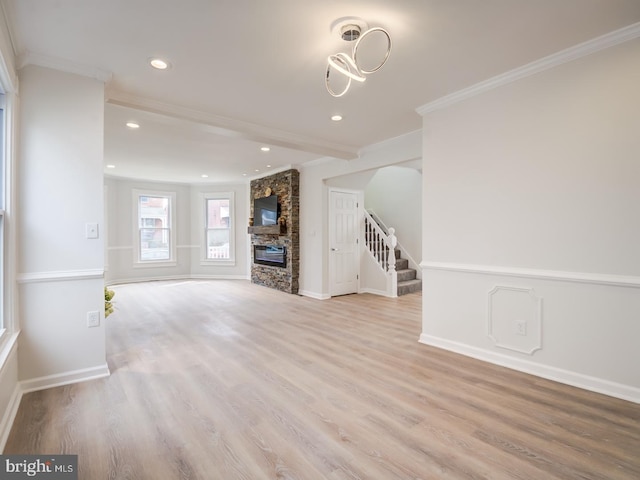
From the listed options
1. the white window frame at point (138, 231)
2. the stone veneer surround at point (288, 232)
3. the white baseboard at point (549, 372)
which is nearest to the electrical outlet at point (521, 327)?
the white baseboard at point (549, 372)

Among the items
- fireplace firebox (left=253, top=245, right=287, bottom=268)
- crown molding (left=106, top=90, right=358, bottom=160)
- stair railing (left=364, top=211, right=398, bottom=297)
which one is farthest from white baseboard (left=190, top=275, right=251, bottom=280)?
crown molding (left=106, top=90, right=358, bottom=160)

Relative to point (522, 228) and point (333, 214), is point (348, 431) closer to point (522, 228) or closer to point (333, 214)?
point (522, 228)

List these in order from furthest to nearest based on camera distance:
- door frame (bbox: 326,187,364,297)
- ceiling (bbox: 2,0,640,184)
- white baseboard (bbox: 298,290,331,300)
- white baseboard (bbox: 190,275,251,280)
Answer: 1. white baseboard (bbox: 190,275,251,280)
2. door frame (bbox: 326,187,364,297)
3. white baseboard (bbox: 298,290,331,300)
4. ceiling (bbox: 2,0,640,184)

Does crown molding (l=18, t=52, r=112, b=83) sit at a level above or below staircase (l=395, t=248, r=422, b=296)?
above

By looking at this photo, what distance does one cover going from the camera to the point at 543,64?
261 cm

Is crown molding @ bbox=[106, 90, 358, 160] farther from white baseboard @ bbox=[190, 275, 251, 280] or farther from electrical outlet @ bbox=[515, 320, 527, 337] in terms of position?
white baseboard @ bbox=[190, 275, 251, 280]

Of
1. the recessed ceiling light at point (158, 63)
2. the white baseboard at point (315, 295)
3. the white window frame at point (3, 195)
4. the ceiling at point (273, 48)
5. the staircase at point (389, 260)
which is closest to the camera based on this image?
the ceiling at point (273, 48)

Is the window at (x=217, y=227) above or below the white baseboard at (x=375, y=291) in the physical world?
above

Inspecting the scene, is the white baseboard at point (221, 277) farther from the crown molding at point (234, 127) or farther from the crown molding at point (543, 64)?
the crown molding at point (543, 64)

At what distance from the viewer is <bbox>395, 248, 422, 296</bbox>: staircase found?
6496 millimetres

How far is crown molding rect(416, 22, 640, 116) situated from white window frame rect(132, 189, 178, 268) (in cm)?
717

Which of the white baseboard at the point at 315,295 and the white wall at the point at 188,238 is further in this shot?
the white wall at the point at 188,238

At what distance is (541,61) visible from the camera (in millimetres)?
2600

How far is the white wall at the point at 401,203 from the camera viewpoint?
24.6 ft
